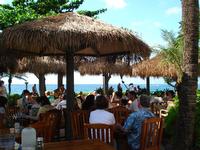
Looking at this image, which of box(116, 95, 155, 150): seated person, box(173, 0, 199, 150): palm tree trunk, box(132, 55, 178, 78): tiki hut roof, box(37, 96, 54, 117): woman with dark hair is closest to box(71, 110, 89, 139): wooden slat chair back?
box(37, 96, 54, 117): woman with dark hair

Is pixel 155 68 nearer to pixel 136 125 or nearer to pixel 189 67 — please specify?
pixel 189 67

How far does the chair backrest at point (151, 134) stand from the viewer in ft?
19.9

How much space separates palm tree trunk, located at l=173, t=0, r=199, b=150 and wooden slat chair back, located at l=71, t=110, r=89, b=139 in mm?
1828

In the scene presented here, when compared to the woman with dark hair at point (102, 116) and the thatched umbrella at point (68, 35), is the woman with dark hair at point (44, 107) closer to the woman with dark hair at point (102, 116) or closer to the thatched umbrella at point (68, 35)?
the thatched umbrella at point (68, 35)

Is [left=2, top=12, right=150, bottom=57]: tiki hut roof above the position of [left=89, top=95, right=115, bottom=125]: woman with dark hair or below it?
above

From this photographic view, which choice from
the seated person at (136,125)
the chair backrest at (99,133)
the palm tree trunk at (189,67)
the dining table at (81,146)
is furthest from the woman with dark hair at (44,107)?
the dining table at (81,146)

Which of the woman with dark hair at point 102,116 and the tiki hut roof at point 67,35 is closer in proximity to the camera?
the woman with dark hair at point 102,116

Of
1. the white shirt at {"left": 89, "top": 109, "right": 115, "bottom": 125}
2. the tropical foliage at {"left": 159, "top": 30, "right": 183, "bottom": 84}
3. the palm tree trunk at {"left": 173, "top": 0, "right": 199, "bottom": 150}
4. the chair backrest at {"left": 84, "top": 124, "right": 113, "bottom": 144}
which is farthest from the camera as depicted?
the tropical foliage at {"left": 159, "top": 30, "right": 183, "bottom": 84}

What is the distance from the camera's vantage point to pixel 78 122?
8148 millimetres

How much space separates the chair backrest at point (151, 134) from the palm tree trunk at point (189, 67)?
6.75 feet

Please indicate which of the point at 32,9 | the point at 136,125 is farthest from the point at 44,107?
the point at 32,9

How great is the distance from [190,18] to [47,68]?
38.2ft

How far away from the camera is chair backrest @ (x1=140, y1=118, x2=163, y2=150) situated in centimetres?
607

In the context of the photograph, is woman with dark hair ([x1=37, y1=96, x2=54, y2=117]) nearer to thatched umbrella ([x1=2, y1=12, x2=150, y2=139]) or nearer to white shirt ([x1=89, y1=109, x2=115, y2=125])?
thatched umbrella ([x1=2, y1=12, x2=150, y2=139])
